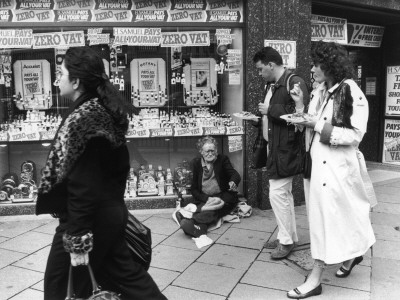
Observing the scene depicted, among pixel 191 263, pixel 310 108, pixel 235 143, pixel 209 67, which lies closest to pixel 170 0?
pixel 209 67

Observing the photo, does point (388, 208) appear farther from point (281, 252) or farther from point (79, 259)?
point (79, 259)

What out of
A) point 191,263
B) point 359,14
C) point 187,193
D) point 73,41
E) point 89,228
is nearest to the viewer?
point 89,228

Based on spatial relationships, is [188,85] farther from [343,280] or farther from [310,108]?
[343,280]

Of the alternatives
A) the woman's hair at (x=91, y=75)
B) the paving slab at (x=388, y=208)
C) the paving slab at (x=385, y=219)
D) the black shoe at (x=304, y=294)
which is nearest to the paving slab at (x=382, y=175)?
the paving slab at (x=388, y=208)

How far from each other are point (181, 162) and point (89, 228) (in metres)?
4.22

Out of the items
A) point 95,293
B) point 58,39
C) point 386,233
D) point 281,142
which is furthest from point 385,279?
point 58,39

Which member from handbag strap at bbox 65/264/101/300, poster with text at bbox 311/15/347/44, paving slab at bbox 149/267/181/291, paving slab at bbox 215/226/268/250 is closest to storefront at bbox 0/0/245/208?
paving slab at bbox 215/226/268/250

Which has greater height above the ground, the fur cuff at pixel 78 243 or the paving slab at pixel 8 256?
the fur cuff at pixel 78 243

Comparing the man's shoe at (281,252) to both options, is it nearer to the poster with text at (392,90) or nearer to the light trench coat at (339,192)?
the light trench coat at (339,192)

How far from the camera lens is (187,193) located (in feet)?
20.9

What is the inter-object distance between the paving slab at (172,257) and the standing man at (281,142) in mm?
806

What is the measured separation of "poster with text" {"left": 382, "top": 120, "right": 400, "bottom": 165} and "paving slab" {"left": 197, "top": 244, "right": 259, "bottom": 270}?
16.2 ft

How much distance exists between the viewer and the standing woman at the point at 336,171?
141 inches

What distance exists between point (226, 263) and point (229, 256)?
178 mm
